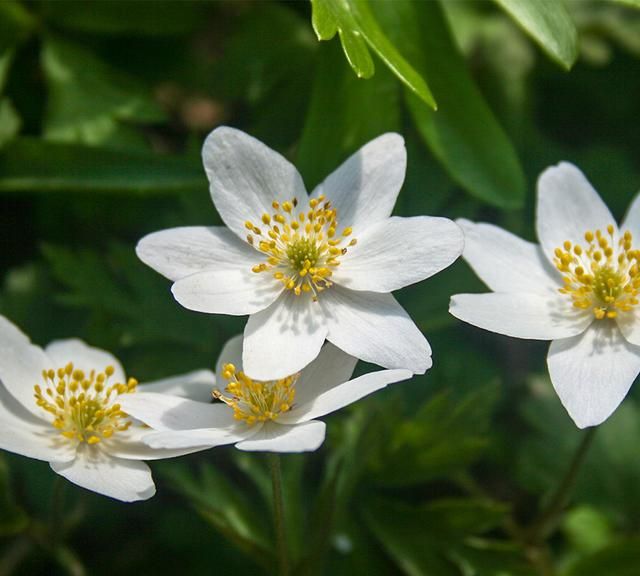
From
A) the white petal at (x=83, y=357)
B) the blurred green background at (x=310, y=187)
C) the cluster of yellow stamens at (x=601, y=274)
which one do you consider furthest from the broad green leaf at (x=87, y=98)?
the cluster of yellow stamens at (x=601, y=274)

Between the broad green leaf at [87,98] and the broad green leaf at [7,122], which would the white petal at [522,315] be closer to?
the broad green leaf at [87,98]

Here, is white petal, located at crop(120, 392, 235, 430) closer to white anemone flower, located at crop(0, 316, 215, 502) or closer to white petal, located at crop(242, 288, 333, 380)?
white anemone flower, located at crop(0, 316, 215, 502)

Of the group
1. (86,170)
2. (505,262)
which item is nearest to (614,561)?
(505,262)

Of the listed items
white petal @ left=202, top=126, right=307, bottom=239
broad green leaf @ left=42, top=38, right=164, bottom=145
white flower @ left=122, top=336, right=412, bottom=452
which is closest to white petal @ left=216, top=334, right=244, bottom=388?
white flower @ left=122, top=336, right=412, bottom=452

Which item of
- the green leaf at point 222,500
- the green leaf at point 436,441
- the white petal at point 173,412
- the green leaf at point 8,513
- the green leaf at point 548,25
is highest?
the green leaf at point 548,25

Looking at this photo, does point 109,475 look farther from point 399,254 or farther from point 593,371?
point 593,371

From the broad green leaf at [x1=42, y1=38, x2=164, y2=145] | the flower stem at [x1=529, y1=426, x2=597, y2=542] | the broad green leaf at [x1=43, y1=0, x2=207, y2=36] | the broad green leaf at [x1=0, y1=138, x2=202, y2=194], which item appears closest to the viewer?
the flower stem at [x1=529, y1=426, x2=597, y2=542]
